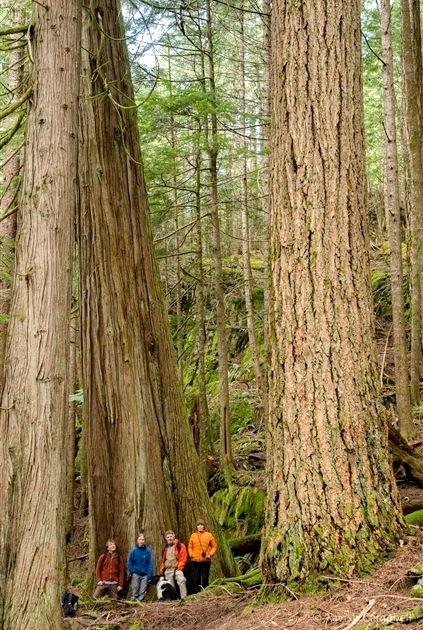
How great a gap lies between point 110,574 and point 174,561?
811mm

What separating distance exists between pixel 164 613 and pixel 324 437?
3.22 m

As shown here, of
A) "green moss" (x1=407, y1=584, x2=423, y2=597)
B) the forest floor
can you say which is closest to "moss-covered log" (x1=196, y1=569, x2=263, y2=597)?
the forest floor

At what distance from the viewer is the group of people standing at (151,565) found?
23.4ft

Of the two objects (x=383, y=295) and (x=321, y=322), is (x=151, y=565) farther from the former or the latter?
(x=383, y=295)

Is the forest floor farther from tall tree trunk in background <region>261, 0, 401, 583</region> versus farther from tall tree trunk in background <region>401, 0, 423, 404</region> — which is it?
tall tree trunk in background <region>401, 0, 423, 404</region>

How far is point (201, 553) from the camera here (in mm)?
7289

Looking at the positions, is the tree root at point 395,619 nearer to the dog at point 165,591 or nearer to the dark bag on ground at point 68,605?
the dark bag on ground at point 68,605

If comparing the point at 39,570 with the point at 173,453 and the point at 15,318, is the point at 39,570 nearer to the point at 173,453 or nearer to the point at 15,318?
the point at 15,318

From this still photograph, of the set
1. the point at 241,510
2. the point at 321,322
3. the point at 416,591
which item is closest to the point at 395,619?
the point at 416,591

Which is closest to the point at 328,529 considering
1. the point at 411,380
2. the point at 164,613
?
the point at 164,613

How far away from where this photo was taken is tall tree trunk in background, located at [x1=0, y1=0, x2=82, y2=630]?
3723 millimetres

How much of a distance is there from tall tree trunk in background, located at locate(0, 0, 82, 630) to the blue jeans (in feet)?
10.7

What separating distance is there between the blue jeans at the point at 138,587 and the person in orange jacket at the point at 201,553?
63 cm

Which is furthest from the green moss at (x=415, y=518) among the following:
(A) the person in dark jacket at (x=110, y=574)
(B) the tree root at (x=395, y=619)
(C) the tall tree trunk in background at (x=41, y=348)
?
(C) the tall tree trunk in background at (x=41, y=348)
